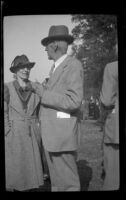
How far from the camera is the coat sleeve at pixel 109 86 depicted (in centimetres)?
532

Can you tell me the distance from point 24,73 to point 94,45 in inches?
34.3

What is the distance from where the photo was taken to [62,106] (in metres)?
5.29

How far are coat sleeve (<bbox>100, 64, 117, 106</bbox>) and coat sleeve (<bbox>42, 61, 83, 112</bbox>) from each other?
0.87ft

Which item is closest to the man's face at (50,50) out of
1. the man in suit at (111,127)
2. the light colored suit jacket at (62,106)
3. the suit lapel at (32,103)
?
the light colored suit jacket at (62,106)

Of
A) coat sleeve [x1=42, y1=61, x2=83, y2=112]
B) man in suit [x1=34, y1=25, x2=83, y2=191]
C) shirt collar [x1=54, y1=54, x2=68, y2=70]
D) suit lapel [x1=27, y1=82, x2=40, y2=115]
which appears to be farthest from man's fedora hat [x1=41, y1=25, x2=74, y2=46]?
suit lapel [x1=27, y1=82, x2=40, y2=115]

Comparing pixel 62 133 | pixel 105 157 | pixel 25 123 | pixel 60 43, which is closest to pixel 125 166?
pixel 105 157

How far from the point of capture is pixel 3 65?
209 inches

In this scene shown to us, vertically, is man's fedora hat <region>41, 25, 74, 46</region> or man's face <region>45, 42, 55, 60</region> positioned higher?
man's fedora hat <region>41, 25, 74, 46</region>

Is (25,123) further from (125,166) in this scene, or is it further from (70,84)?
(125,166)

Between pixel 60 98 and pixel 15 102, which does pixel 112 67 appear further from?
pixel 15 102

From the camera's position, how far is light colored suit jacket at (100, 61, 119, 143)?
5.32 metres

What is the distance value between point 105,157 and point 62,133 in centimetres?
58

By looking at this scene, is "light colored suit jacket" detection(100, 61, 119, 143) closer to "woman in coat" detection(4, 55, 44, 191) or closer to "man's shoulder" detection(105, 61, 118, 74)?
"man's shoulder" detection(105, 61, 118, 74)

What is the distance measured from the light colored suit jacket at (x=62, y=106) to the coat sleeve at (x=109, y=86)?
27 cm
